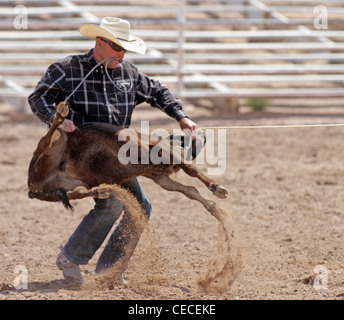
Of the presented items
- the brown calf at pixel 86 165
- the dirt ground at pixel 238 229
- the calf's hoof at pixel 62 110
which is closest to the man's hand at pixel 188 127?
the brown calf at pixel 86 165

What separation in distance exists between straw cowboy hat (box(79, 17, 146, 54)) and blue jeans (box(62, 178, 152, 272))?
86cm

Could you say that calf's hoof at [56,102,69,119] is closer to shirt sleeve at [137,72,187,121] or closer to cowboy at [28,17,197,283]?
cowboy at [28,17,197,283]

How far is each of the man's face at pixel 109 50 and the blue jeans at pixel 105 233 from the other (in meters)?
0.79

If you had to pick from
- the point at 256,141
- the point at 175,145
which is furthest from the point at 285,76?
the point at 175,145

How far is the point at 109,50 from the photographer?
385 centimetres

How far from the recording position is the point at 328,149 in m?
7.77

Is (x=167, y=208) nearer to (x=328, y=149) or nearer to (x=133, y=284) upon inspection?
(x=133, y=284)

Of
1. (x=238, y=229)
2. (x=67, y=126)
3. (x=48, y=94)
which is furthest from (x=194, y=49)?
(x=67, y=126)

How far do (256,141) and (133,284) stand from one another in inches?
175

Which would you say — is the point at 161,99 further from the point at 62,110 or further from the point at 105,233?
the point at 105,233

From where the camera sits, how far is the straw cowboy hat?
3791mm

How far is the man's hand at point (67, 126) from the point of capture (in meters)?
3.74

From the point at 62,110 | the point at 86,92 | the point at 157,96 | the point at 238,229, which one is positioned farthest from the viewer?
the point at 238,229

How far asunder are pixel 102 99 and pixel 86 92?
108 mm
